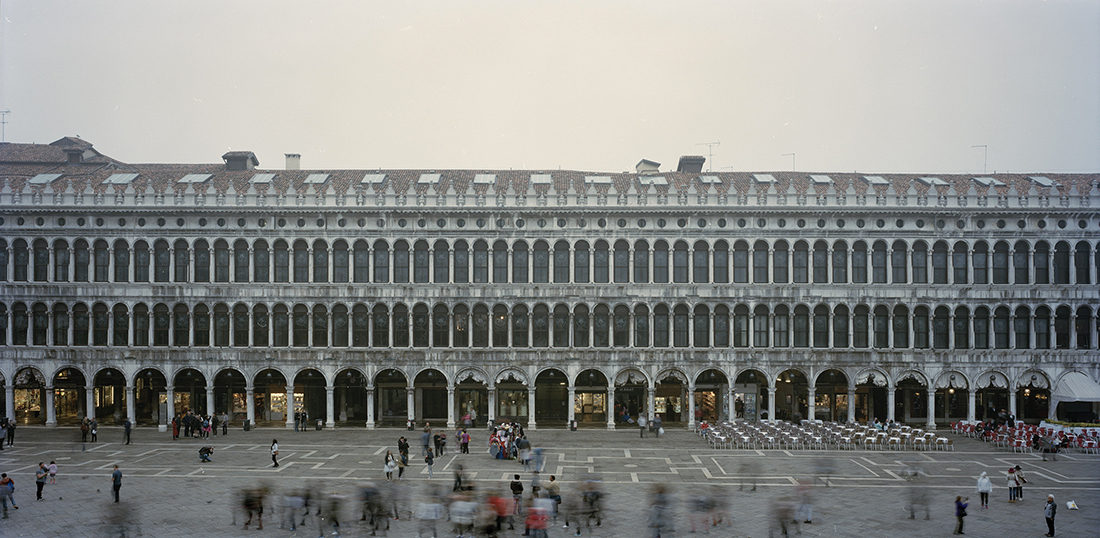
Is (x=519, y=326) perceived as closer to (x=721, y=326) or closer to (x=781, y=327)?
(x=721, y=326)

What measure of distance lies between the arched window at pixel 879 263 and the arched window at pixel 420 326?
95.5 feet

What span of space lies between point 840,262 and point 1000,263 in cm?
1021

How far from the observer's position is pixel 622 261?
56062 mm

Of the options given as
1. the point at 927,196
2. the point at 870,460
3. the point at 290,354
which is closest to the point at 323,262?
the point at 290,354

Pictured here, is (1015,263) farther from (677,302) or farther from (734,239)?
(677,302)

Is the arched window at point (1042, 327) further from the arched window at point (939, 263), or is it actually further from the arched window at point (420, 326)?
the arched window at point (420, 326)

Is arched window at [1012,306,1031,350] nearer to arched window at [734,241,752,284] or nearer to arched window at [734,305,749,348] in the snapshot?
Result: arched window at [734,241,752,284]

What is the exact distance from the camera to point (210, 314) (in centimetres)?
5572

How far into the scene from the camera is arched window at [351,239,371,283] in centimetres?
5612

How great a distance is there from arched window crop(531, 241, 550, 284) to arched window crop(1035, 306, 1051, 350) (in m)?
31.5

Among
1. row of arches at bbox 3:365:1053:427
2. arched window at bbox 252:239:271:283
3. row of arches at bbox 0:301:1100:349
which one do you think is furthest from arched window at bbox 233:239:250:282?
row of arches at bbox 3:365:1053:427

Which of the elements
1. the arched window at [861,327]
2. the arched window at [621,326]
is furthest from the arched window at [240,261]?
the arched window at [861,327]

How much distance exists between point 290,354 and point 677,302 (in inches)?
995

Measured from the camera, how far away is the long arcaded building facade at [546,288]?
55.2 m
